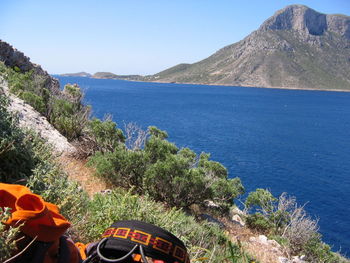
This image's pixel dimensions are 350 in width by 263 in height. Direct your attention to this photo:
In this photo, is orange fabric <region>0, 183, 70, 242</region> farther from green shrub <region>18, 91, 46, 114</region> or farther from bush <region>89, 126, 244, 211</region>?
green shrub <region>18, 91, 46, 114</region>

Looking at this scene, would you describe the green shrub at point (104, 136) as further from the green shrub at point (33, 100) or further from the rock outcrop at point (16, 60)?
the rock outcrop at point (16, 60)

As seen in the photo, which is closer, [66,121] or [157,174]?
[157,174]

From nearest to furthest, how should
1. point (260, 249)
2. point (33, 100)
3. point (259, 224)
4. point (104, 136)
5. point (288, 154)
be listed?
point (260, 249)
point (104, 136)
point (33, 100)
point (259, 224)
point (288, 154)

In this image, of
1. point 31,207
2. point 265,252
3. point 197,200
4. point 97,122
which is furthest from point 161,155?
point 31,207

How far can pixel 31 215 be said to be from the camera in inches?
61.6

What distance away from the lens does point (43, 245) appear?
1623 mm

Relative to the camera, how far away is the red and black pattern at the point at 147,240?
1.65 metres

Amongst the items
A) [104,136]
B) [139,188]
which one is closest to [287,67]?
[104,136]

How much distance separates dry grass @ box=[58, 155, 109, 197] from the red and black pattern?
195 inches

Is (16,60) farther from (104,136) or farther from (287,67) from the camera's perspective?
(287,67)

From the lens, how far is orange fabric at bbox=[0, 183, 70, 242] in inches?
61.7

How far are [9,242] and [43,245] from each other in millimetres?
165

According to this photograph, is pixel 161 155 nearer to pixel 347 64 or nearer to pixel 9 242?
pixel 9 242

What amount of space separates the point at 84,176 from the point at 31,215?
6.13 meters
